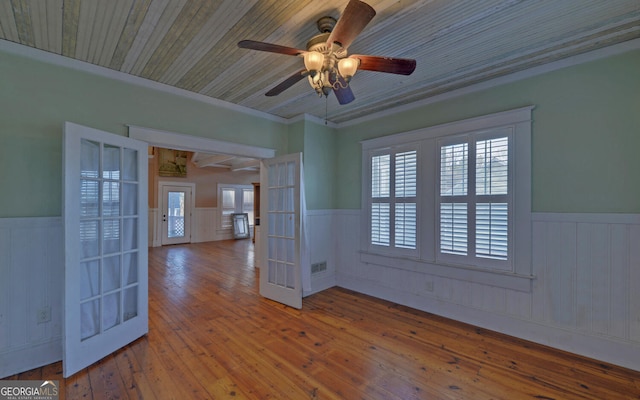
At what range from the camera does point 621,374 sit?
86.3 inches

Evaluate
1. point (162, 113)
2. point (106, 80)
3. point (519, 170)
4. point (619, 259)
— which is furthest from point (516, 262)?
point (106, 80)

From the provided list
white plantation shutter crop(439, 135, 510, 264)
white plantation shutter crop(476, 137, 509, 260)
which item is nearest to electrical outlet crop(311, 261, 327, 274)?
white plantation shutter crop(439, 135, 510, 264)

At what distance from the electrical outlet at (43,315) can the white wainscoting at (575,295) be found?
13.3 ft

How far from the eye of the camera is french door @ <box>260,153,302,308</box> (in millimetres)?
3617

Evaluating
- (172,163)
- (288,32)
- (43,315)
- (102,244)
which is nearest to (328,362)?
(102,244)

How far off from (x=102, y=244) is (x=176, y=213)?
714cm

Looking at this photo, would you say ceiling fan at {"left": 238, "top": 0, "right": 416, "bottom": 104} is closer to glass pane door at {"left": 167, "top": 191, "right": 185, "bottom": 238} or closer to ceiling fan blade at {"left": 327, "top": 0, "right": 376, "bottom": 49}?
ceiling fan blade at {"left": 327, "top": 0, "right": 376, "bottom": 49}

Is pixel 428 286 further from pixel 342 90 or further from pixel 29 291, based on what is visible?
pixel 29 291

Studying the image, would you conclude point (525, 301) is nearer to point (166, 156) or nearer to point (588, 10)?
point (588, 10)

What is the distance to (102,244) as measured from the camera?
2463 millimetres

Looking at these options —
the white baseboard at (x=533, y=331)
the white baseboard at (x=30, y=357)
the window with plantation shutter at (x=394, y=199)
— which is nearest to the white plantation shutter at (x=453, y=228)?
the window with plantation shutter at (x=394, y=199)

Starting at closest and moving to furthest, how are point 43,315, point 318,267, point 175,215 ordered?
point 43,315, point 318,267, point 175,215

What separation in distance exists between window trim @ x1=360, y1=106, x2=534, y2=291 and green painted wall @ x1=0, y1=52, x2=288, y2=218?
10.1 ft
